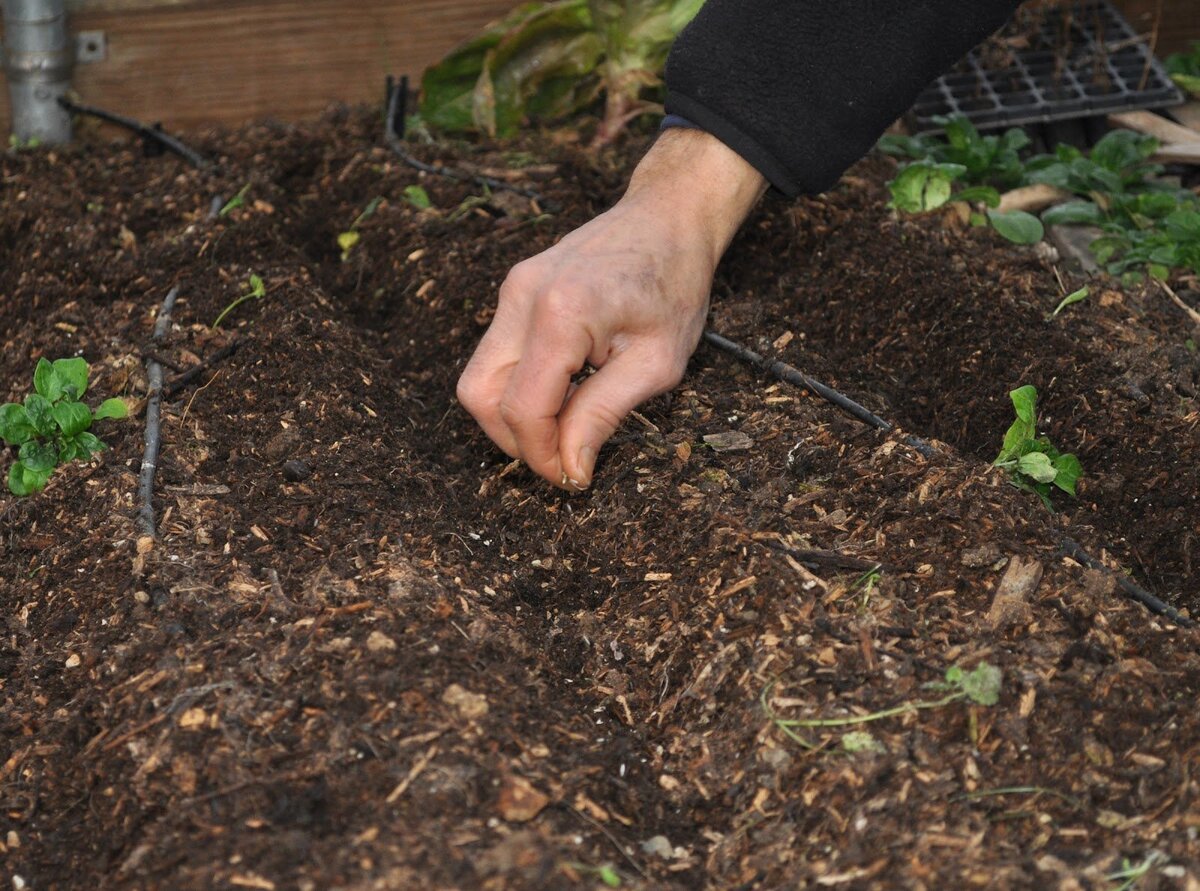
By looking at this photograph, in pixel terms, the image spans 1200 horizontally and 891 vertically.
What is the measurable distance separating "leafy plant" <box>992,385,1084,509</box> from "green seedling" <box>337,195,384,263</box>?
160cm

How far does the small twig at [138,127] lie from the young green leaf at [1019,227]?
6.53 ft

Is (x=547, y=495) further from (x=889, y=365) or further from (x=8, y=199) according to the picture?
(x=8, y=199)

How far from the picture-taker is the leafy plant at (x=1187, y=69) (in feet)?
12.0

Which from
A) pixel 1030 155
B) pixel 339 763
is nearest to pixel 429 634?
pixel 339 763

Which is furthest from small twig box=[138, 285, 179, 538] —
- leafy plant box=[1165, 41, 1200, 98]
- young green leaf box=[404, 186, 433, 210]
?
leafy plant box=[1165, 41, 1200, 98]

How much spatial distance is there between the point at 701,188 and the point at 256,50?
196 centimetres

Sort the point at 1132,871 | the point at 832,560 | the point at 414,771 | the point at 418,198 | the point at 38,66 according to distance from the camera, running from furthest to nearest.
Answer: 1. the point at 38,66
2. the point at 418,198
3. the point at 832,560
4. the point at 414,771
5. the point at 1132,871

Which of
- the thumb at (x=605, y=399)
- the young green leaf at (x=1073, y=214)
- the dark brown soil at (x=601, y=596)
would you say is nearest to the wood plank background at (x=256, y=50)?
the dark brown soil at (x=601, y=596)

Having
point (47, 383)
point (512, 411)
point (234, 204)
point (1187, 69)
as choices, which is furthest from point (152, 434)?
point (1187, 69)

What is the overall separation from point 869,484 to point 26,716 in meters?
1.35

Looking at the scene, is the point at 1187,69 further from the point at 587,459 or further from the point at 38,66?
the point at 38,66

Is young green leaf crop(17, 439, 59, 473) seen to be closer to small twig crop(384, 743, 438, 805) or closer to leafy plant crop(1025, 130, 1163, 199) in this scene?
small twig crop(384, 743, 438, 805)

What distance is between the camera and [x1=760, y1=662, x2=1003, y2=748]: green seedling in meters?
1.80

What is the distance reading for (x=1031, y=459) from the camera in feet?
7.64
